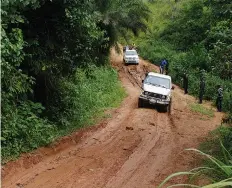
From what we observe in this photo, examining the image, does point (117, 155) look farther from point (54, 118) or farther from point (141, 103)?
point (141, 103)

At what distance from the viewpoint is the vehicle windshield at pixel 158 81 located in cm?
1902

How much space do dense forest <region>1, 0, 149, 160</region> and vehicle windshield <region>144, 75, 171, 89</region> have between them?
467cm

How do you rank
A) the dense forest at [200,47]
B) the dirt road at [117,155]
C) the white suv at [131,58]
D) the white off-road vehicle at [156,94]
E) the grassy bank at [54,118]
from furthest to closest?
the white suv at [131,58] → the white off-road vehicle at [156,94] → the dense forest at [200,47] → the grassy bank at [54,118] → the dirt road at [117,155]

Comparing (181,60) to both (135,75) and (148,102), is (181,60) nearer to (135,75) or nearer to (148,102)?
(135,75)

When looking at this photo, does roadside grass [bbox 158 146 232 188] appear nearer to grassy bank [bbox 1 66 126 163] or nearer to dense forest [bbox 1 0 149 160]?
grassy bank [bbox 1 66 126 163]

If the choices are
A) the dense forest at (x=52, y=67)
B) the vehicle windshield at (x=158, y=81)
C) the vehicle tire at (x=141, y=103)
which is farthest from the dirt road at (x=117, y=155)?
the vehicle windshield at (x=158, y=81)

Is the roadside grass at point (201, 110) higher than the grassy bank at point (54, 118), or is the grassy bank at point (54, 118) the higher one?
the grassy bank at point (54, 118)

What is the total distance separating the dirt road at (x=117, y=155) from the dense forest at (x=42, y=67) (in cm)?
59

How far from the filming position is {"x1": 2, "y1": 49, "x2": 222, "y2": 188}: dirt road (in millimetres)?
8820

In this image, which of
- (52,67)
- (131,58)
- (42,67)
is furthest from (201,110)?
(131,58)

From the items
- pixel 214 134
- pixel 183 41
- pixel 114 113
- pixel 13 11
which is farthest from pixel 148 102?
pixel 183 41

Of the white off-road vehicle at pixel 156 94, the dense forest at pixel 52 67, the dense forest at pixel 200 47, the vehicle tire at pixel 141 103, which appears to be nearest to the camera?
the dense forest at pixel 52 67

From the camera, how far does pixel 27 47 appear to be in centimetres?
1133

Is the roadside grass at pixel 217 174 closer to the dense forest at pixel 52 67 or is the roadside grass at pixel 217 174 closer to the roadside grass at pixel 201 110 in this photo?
the dense forest at pixel 52 67
